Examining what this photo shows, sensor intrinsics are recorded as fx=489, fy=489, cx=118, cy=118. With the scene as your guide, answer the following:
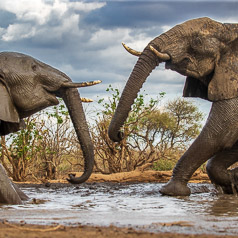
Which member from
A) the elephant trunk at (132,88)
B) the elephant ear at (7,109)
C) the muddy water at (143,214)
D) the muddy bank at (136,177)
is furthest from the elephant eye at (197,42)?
the muddy bank at (136,177)

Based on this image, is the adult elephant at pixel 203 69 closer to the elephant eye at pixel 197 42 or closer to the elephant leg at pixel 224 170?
the elephant eye at pixel 197 42

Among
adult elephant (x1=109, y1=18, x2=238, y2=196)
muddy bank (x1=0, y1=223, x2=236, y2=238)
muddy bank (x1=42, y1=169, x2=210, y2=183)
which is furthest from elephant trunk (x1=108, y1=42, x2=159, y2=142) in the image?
muddy bank (x1=42, y1=169, x2=210, y2=183)

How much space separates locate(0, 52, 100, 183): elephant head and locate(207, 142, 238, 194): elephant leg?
234 centimetres

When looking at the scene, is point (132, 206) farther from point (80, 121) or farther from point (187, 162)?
point (187, 162)

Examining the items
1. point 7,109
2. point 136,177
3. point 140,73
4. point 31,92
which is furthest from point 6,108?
point 136,177

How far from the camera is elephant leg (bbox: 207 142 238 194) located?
7719mm

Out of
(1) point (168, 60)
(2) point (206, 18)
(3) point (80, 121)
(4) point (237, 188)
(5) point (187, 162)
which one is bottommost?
(4) point (237, 188)

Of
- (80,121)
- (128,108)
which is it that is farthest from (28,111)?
(128,108)

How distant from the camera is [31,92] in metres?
6.05

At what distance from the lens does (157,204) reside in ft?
18.9

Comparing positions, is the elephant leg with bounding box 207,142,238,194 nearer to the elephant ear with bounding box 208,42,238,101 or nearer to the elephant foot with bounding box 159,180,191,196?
the elephant foot with bounding box 159,180,191,196

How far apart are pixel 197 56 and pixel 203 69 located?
210 mm

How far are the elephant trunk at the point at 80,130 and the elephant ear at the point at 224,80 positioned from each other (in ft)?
6.60

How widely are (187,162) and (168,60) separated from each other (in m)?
1.53
